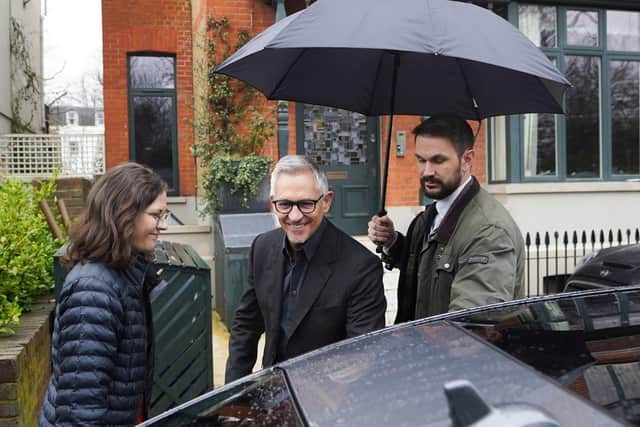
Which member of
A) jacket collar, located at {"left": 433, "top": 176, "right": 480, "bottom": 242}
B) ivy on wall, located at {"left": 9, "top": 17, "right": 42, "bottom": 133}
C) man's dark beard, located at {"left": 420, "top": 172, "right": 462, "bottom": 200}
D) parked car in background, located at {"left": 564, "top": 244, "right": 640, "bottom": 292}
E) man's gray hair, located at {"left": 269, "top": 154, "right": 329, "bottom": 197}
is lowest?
parked car in background, located at {"left": 564, "top": 244, "right": 640, "bottom": 292}

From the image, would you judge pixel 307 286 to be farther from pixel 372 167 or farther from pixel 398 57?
pixel 372 167

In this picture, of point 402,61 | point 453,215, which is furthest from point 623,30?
point 453,215

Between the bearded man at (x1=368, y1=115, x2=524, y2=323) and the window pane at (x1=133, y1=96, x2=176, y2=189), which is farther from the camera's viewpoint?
the window pane at (x1=133, y1=96, x2=176, y2=189)

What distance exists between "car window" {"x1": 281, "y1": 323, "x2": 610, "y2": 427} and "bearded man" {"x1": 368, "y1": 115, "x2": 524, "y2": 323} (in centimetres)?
72

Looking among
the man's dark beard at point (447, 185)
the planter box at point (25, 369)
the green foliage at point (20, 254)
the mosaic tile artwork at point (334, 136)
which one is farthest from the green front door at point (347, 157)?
the man's dark beard at point (447, 185)

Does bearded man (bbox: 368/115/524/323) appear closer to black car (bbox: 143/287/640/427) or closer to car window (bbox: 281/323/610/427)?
black car (bbox: 143/287/640/427)

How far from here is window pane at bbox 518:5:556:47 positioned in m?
8.71

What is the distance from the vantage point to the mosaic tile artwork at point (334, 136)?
9914 mm

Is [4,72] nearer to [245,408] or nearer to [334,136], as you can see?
[334,136]

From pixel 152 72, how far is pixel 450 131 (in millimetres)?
9775

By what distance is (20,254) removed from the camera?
356 centimetres

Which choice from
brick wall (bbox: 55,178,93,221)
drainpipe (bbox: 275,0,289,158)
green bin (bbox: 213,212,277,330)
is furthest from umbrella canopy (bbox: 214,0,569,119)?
brick wall (bbox: 55,178,93,221)

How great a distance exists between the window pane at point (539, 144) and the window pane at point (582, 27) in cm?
116

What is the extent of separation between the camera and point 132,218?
7.73 ft
